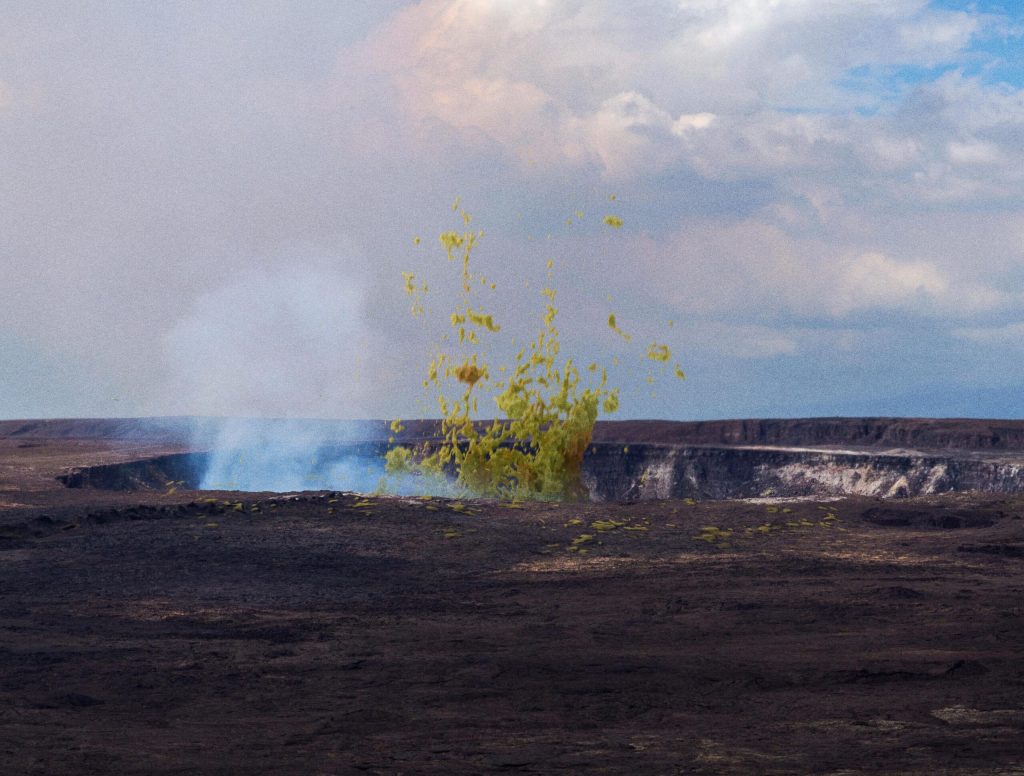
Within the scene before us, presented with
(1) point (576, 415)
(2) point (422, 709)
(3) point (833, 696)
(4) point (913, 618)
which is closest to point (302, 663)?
(2) point (422, 709)

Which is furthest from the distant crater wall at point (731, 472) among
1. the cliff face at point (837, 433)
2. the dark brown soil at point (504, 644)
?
the dark brown soil at point (504, 644)

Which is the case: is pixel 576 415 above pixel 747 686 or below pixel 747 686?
above

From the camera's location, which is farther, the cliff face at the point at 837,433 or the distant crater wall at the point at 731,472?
the cliff face at the point at 837,433

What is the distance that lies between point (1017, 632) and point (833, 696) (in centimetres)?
276

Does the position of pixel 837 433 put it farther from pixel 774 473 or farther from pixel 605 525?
pixel 605 525

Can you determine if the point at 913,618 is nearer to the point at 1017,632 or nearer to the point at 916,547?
the point at 1017,632

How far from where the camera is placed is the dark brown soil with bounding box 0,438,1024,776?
6004 millimetres

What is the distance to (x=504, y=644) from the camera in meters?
8.56

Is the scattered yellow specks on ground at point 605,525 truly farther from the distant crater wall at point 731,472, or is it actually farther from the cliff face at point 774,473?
the distant crater wall at point 731,472

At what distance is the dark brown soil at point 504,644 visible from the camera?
6004mm

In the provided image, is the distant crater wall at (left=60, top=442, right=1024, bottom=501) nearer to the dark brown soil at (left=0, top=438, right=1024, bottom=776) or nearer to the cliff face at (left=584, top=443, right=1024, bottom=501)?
the cliff face at (left=584, top=443, right=1024, bottom=501)

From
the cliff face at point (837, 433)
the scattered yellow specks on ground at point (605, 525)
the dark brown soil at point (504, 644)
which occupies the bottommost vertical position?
the dark brown soil at point (504, 644)

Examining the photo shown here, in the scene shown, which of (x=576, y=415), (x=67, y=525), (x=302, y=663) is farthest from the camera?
(x=576, y=415)

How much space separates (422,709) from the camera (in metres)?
6.75
